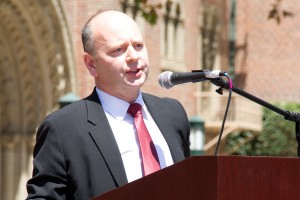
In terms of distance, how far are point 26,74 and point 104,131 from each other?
634 inches

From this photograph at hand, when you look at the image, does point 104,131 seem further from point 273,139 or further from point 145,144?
point 273,139

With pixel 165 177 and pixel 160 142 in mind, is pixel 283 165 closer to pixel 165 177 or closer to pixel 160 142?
pixel 165 177

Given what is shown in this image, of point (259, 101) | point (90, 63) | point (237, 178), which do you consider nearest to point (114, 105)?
point (90, 63)

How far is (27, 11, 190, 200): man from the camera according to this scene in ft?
13.6

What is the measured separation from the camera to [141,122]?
435cm

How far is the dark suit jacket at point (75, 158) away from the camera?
4.11 metres

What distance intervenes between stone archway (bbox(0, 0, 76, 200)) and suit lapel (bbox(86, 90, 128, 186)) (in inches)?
590

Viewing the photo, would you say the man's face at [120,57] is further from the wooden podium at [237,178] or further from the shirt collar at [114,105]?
the wooden podium at [237,178]

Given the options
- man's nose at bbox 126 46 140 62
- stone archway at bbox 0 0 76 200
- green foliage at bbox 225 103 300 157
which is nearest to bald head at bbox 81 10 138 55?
man's nose at bbox 126 46 140 62

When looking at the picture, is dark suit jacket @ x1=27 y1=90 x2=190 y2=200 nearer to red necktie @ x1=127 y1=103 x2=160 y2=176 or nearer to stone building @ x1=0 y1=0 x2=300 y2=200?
red necktie @ x1=127 y1=103 x2=160 y2=176

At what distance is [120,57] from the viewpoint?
4.24 metres

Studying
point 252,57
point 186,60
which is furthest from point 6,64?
point 252,57

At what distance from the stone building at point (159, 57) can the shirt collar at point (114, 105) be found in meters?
10.1

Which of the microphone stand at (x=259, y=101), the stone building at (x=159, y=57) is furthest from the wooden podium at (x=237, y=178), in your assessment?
the stone building at (x=159, y=57)
